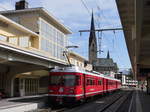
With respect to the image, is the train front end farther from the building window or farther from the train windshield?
the building window

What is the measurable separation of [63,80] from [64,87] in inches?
21.2

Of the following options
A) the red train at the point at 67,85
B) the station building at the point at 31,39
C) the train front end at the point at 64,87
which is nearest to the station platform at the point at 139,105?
the red train at the point at 67,85

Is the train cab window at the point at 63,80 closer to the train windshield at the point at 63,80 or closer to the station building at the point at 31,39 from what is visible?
the train windshield at the point at 63,80

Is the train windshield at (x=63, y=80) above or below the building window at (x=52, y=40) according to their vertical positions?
below

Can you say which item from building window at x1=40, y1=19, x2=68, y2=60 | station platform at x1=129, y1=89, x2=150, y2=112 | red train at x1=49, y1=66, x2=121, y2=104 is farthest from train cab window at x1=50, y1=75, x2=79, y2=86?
building window at x1=40, y1=19, x2=68, y2=60

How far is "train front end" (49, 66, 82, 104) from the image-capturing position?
59.3ft

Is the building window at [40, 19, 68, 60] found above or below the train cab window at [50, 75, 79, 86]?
above

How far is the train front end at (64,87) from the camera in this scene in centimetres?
1808

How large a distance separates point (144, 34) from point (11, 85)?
15.2 m

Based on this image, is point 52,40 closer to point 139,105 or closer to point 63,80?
point 139,105

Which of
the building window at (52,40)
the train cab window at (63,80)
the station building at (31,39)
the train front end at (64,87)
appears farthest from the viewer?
the building window at (52,40)

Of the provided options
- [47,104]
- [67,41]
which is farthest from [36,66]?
[67,41]

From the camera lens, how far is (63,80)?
18641 mm

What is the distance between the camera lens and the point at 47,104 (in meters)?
19.0
